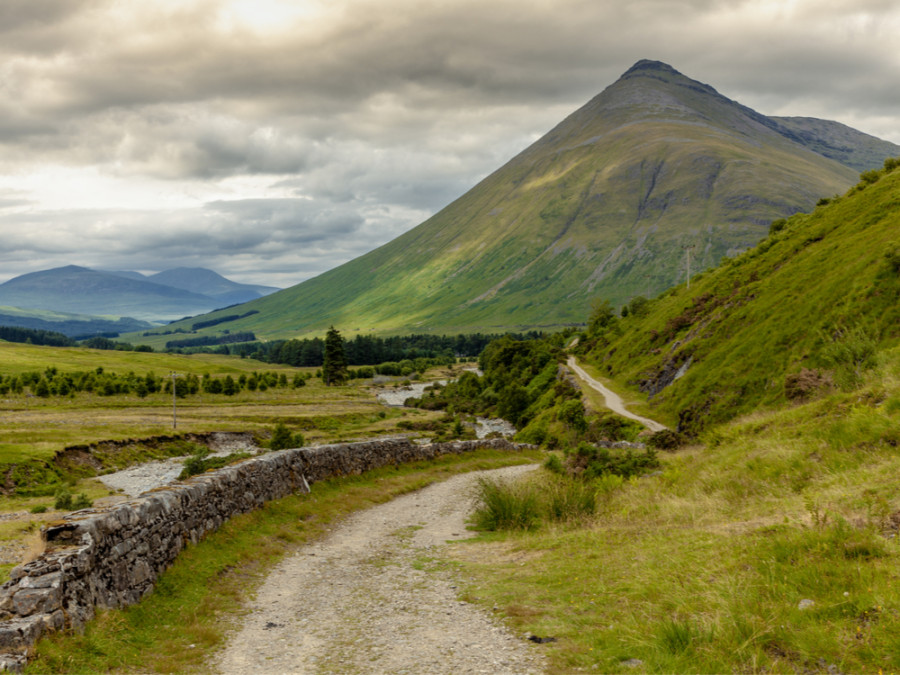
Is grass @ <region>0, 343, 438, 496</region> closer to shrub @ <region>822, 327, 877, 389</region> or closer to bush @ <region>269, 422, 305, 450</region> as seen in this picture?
bush @ <region>269, 422, 305, 450</region>

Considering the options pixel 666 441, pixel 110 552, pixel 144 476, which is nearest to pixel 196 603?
pixel 110 552

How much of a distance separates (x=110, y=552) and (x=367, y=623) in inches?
189

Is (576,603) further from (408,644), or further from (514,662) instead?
(408,644)

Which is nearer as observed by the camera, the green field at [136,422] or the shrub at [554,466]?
the shrub at [554,466]

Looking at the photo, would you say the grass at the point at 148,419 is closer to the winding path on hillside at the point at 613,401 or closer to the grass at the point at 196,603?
the winding path on hillside at the point at 613,401

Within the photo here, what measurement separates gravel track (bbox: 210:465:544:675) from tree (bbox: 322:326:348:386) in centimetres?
14295

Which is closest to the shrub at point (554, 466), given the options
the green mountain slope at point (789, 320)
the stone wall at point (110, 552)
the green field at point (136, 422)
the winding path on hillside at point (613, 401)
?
the green mountain slope at point (789, 320)

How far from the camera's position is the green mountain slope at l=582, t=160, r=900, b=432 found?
1410 inches

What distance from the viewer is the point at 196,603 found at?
11711 millimetres

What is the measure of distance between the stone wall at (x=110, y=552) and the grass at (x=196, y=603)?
11.5 inches

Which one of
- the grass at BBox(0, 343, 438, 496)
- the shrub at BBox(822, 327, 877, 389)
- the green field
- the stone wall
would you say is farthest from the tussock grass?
the grass at BBox(0, 343, 438, 496)

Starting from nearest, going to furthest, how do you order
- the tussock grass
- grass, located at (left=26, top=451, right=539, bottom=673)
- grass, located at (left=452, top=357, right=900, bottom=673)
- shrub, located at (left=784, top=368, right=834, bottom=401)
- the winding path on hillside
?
grass, located at (left=452, top=357, right=900, bottom=673) < grass, located at (left=26, top=451, right=539, bottom=673) < the tussock grass < shrub, located at (left=784, top=368, right=834, bottom=401) < the winding path on hillside

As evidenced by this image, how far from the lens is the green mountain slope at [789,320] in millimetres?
35812

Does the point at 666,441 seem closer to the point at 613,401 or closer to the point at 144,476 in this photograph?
the point at 613,401
